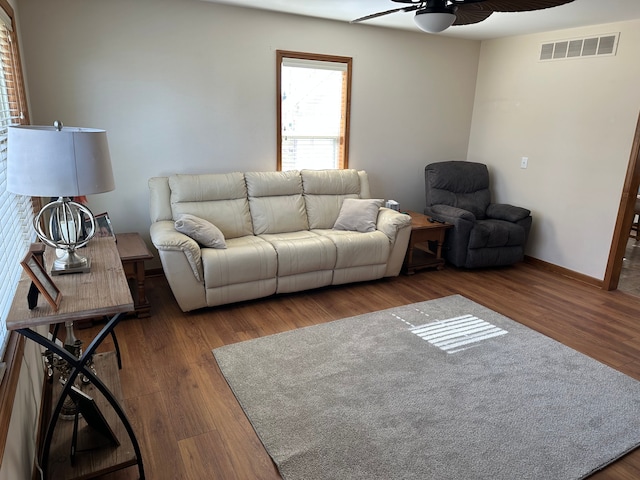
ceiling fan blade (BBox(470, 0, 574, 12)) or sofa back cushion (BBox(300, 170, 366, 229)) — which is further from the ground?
ceiling fan blade (BBox(470, 0, 574, 12))

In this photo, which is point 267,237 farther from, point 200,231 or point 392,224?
point 392,224

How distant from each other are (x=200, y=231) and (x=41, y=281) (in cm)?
180

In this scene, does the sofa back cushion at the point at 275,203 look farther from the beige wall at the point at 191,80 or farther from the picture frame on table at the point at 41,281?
the picture frame on table at the point at 41,281

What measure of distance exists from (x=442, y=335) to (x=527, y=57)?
3.43m

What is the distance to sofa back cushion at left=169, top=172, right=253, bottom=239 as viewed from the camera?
12.4 feet

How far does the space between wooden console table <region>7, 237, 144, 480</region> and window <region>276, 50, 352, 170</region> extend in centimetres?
286

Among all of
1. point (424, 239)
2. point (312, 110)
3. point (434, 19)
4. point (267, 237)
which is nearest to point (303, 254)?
point (267, 237)

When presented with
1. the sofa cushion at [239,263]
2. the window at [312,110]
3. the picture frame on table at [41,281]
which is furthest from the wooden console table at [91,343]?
the window at [312,110]

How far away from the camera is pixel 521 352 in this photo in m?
2.96

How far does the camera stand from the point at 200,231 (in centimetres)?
336

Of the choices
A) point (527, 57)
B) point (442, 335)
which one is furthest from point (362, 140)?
point (442, 335)

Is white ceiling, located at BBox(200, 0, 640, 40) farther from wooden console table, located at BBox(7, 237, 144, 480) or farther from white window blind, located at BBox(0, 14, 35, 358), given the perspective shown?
wooden console table, located at BBox(7, 237, 144, 480)

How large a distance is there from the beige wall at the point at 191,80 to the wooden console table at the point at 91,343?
2086 millimetres

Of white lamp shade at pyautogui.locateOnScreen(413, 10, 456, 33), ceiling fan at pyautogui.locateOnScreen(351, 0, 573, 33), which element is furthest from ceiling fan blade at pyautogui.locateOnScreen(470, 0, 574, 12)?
white lamp shade at pyautogui.locateOnScreen(413, 10, 456, 33)
